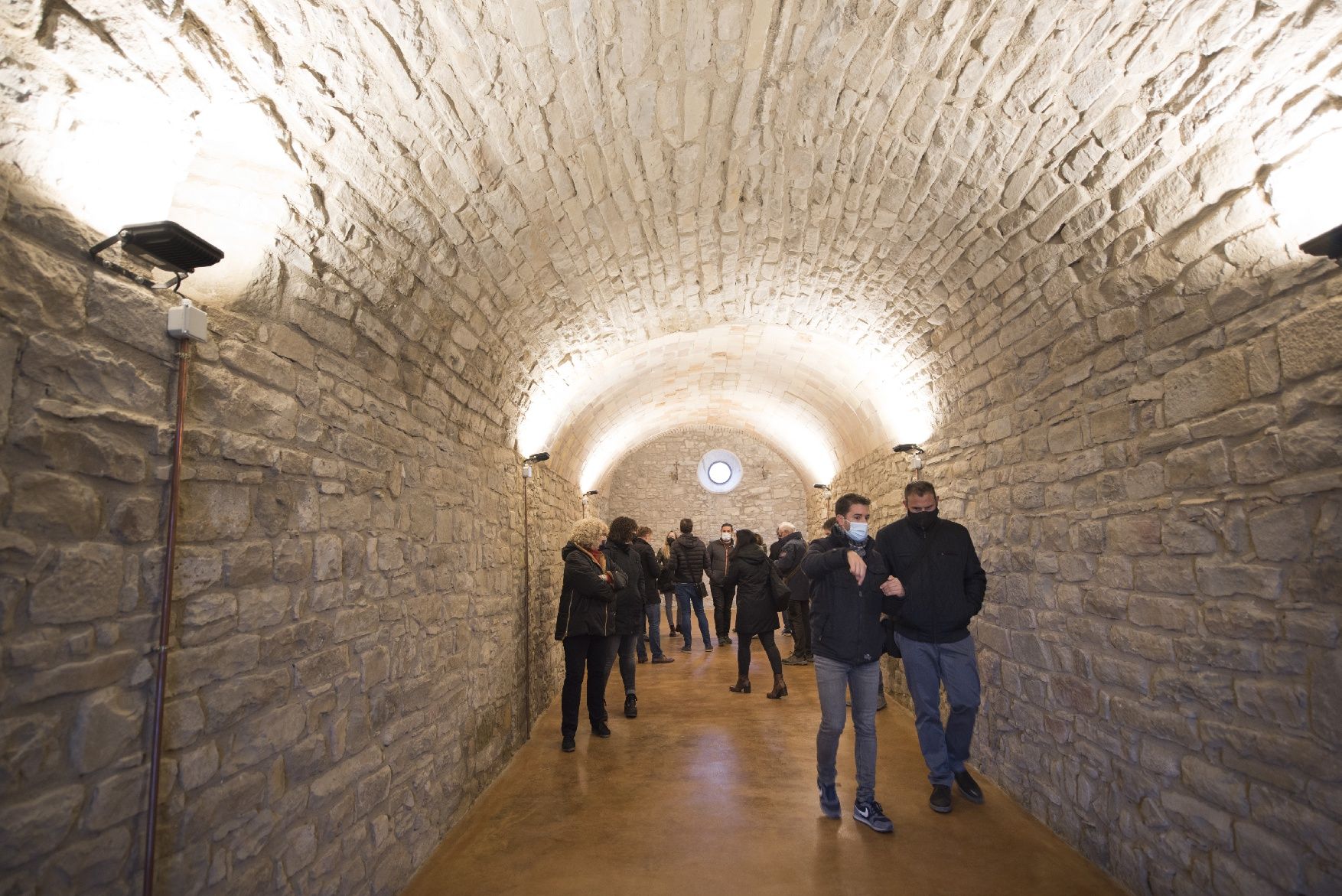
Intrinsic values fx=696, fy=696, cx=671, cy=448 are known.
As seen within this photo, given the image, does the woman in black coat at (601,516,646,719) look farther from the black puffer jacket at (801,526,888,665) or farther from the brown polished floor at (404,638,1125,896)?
the black puffer jacket at (801,526,888,665)

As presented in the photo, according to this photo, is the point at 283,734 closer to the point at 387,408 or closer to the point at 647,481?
the point at 387,408

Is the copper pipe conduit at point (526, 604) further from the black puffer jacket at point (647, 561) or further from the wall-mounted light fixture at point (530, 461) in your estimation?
the black puffer jacket at point (647, 561)

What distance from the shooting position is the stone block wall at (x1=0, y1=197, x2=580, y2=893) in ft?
5.35

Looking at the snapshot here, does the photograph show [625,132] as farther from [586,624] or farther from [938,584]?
[586,624]

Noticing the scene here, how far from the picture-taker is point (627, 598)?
233 inches

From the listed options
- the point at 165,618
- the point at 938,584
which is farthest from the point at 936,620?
the point at 165,618

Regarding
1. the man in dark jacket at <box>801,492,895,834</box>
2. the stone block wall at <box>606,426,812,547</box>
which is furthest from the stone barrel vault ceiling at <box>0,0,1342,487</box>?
the stone block wall at <box>606,426,812,547</box>

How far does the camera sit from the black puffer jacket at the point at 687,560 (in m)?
9.01

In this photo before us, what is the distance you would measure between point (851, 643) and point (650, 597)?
4.63 meters

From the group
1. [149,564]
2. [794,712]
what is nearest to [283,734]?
[149,564]

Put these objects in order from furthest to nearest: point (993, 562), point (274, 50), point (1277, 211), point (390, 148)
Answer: point (993, 562), point (390, 148), point (1277, 211), point (274, 50)

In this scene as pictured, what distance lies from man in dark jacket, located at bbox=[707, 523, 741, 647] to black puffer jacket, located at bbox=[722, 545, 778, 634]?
1073mm

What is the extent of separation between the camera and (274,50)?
2.22 metres

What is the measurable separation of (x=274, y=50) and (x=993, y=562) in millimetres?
4562
